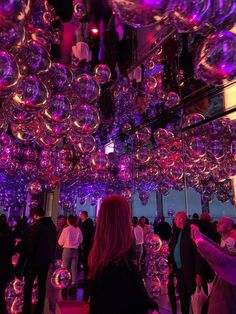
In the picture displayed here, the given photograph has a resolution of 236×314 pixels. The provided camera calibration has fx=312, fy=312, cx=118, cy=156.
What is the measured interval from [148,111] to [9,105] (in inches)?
168

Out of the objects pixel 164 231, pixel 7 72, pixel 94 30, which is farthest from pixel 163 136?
pixel 7 72

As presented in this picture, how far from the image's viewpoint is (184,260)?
3510 mm

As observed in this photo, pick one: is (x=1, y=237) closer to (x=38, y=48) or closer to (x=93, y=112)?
(x=93, y=112)

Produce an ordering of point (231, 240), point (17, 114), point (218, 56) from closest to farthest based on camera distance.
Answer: point (218, 56)
point (231, 240)
point (17, 114)

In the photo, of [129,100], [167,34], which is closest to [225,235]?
[129,100]

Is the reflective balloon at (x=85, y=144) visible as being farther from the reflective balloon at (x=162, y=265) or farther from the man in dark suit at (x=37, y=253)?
the reflective balloon at (x=162, y=265)

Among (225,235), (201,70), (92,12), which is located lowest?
(225,235)

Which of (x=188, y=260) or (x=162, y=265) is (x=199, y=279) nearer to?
(x=188, y=260)

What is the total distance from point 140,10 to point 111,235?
1.06 meters

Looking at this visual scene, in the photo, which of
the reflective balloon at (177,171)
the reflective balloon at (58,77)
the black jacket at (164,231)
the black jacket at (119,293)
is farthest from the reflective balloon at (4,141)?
the black jacket at (164,231)

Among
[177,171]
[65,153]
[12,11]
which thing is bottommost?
[12,11]

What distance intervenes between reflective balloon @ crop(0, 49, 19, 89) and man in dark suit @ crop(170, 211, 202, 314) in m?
2.46

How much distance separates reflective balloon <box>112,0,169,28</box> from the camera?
1.46 metres

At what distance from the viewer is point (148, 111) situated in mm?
6996
